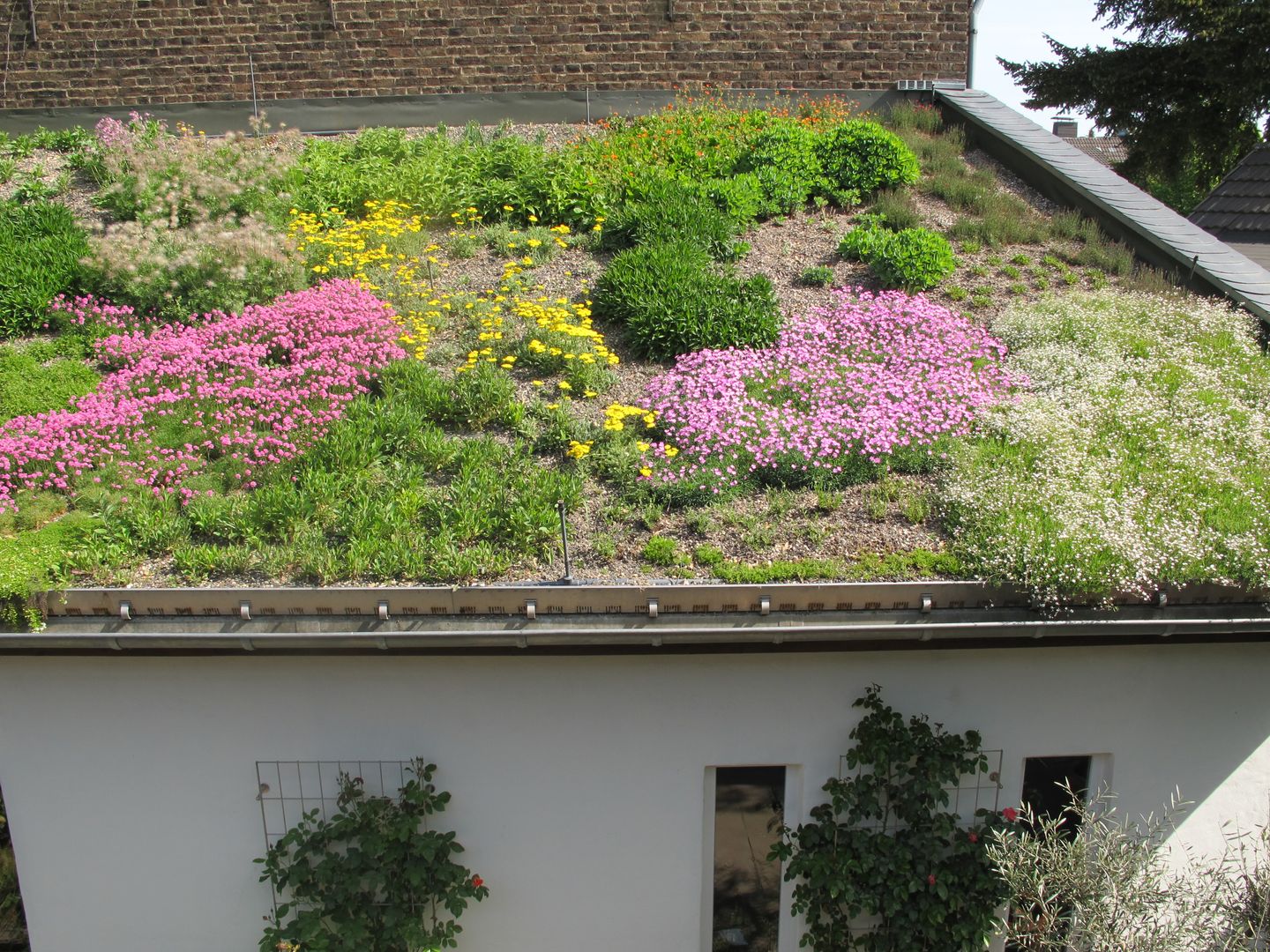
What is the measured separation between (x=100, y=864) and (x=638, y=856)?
270 centimetres

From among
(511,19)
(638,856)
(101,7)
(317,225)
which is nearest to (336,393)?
(317,225)

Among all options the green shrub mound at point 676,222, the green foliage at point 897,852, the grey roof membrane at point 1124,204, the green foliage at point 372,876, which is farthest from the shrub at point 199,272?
the grey roof membrane at point 1124,204

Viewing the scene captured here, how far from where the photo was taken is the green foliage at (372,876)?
4.58m

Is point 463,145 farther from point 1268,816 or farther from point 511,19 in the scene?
point 1268,816

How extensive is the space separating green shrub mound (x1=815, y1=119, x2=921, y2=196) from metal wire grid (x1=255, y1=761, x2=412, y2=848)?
6.56 meters

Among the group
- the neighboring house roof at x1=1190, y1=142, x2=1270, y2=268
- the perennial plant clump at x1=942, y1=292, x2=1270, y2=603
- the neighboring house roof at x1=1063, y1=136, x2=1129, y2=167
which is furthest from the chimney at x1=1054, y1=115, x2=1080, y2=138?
the perennial plant clump at x1=942, y1=292, x2=1270, y2=603

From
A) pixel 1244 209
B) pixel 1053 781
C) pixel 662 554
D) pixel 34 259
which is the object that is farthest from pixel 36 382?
pixel 1244 209

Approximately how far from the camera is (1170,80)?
16.5 metres

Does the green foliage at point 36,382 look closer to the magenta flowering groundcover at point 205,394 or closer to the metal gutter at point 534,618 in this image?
the magenta flowering groundcover at point 205,394

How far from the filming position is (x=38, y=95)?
1033cm

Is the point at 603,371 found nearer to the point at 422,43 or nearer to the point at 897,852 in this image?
the point at 897,852

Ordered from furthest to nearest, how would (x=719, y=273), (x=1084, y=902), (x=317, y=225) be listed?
(x=317, y=225), (x=719, y=273), (x=1084, y=902)

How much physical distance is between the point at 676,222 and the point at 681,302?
4.27 ft

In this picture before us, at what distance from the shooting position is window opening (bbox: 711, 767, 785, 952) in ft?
16.5
